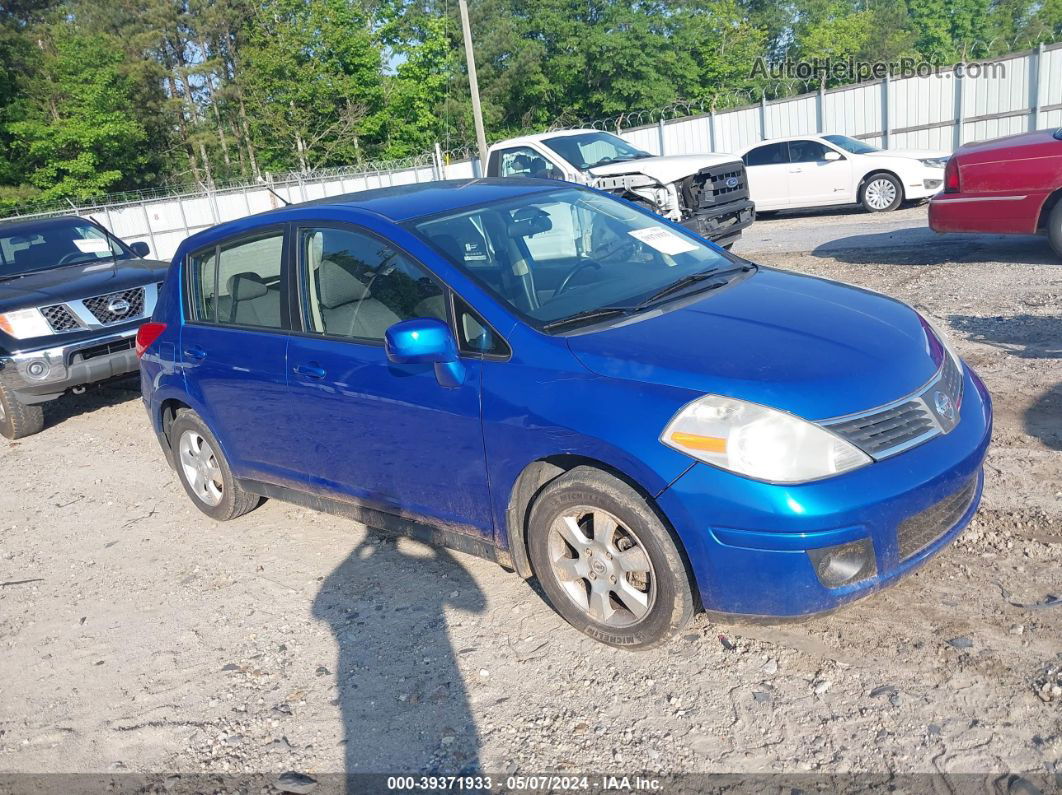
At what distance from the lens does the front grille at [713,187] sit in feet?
37.2

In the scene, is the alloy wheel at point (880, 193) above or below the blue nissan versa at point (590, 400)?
below

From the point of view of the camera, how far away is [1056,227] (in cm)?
896

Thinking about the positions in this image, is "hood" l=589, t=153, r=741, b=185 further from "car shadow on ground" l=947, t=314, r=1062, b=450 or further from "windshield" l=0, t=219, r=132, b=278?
"windshield" l=0, t=219, r=132, b=278

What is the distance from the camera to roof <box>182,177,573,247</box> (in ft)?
14.3

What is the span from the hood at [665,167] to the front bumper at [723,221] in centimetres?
54

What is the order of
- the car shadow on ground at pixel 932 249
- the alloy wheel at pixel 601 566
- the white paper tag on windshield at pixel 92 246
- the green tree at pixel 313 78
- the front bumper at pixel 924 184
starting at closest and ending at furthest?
the alloy wheel at pixel 601 566 → the white paper tag on windshield at pixel 92 246 → the car shadow on ground at pixel 932 249 → the front bumper at pixel 924 184 → the green tree at pixel 313 78

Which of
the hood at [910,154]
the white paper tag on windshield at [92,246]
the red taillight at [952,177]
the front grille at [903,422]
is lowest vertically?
the hood at [910,154]

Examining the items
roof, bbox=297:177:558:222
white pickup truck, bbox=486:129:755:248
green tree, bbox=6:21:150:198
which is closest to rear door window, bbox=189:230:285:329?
roof, bbox=297:177:558:222

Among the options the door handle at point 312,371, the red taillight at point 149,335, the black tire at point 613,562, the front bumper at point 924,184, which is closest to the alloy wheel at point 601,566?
the black tire at point 613,562

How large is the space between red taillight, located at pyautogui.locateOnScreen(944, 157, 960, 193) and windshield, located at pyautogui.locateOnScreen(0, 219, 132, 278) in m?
8.73

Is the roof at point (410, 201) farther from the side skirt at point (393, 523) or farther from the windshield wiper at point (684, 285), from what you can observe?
the side skirt at point (393, 523)

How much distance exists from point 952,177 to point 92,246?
905cm

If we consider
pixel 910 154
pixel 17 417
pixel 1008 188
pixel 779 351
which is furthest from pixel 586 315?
pixel 910 154

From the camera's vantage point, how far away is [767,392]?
310cm
